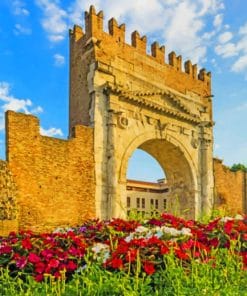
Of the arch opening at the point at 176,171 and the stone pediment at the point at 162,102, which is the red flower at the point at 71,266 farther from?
the arch opening at the point at 176,171

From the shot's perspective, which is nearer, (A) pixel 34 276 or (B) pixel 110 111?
(A) pixel 34 276

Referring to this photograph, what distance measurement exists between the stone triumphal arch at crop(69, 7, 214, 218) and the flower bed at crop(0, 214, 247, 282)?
9.08 m

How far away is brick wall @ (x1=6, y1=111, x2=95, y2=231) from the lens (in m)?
11.9

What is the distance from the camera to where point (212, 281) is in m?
3.39

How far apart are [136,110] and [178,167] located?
152 inches

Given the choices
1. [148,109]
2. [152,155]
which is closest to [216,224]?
[148,109]

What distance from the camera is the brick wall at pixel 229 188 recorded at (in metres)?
19.0

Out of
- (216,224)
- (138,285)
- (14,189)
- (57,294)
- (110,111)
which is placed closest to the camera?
(57,294)

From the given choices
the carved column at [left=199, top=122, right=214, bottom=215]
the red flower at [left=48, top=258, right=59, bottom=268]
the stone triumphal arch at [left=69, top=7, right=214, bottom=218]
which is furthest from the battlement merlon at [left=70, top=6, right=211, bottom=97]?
the red flower at [left=48, top=258, right=59, bottom=268]

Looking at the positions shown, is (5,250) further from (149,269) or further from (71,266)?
(149,269)

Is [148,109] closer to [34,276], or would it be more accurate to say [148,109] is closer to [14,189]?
[14,189]

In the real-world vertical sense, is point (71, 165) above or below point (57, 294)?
above

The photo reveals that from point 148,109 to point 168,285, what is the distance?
13.1 meters

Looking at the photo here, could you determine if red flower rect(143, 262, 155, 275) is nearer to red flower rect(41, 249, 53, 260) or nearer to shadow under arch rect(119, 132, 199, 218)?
red flower rect(41, 249, 53, 260)
